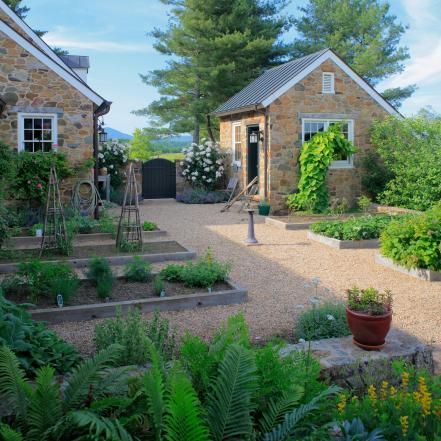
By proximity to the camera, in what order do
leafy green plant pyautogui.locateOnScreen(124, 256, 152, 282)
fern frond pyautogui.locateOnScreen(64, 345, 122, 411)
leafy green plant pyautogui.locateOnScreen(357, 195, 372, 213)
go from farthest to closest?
leafy green plant pyautogui.locateOnScreen(357, 195, 372, 213)
leafy green plant pyautogui.locateOnScreen(124, 256, 152, 282)
fern frond pyautogui.locateOnScreen(64, 345, 122, 411)

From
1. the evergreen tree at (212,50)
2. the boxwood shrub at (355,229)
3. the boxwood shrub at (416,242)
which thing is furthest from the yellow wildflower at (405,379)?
the evergreen tree at (212,50)

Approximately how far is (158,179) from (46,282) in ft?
45.0

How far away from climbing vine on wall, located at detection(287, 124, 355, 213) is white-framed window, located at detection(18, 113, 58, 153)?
6328 mm

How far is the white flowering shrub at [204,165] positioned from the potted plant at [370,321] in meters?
14.1

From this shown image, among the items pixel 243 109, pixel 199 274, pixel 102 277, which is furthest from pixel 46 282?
pixel 243 109

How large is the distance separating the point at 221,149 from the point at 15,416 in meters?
16.6

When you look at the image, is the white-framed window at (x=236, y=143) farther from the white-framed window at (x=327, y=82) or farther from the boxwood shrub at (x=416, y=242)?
the boxwood shrub at (x=416, y=242)

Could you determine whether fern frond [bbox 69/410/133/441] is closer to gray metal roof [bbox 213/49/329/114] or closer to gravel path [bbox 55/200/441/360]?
gravel path [bbox 55/200/441/360]

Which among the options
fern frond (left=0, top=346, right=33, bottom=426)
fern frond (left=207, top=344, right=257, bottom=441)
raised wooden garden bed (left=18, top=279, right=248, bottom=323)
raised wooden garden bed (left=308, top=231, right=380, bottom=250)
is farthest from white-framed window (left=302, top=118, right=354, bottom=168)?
fern frond (left=0, top=346, right=33, bottom=426)

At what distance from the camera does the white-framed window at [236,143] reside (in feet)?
57.4

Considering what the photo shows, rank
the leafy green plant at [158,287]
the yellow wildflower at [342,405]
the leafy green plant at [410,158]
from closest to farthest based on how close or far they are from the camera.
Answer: the yellow wildflower at [342,405], the leafy green plant at [158,287], the leafy green plant at [410,158]

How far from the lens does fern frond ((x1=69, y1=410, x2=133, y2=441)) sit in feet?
7.20

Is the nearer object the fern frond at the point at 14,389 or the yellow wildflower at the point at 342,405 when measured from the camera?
the fern frond at the point at 14,389

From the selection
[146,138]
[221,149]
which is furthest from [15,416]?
[146,138]
